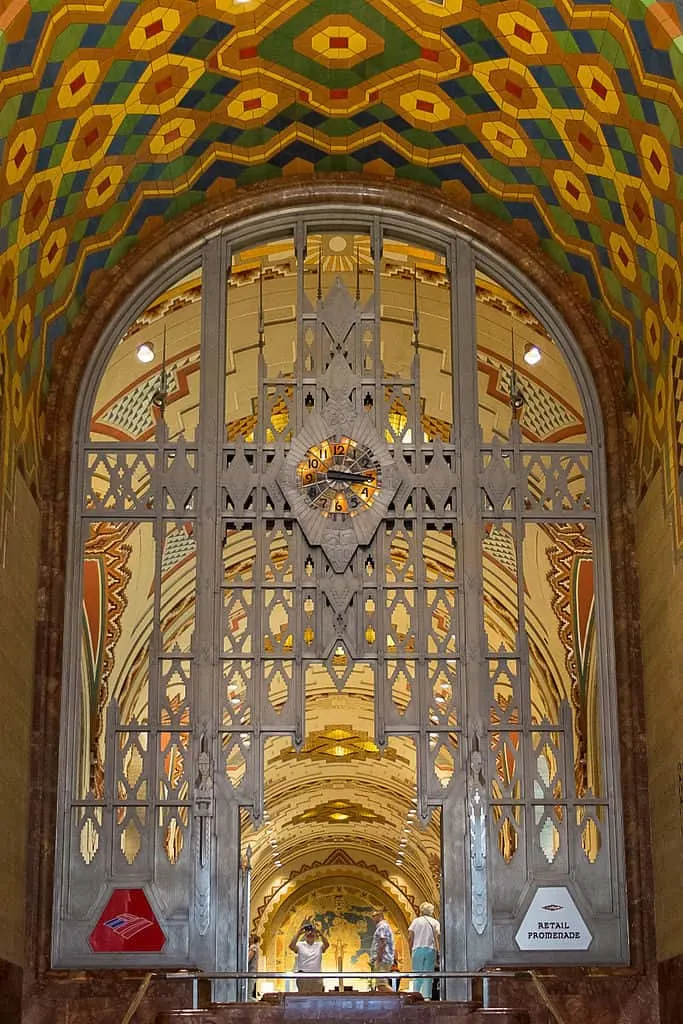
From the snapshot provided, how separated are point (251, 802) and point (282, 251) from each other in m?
5.19

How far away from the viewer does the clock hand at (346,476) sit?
11641mm

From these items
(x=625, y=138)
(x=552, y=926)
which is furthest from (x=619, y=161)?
(x=552, y=926)

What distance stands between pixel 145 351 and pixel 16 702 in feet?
15.5

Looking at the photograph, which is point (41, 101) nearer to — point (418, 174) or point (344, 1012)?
point (418, 174)

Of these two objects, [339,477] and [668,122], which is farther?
[339,477]

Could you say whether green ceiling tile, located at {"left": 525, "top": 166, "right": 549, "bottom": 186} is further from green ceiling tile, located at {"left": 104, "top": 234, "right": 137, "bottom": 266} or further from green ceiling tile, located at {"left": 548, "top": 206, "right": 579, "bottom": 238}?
green ceiling tile, located at {"left": 104, "top": 234, "right": 137, "bottom": 266}

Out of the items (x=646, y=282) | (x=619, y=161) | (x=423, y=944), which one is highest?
(x=619, y=161)

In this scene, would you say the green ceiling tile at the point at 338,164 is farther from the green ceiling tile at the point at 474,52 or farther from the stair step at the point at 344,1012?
the stair step at the point at 344,1012

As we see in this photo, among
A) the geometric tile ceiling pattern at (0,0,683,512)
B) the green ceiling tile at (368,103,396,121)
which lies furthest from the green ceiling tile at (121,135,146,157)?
the green ceiling tile at (368,103,396,121)

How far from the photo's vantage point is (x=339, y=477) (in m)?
11.6

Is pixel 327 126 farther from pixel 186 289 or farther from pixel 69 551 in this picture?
pixel 69 551

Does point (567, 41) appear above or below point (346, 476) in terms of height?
above

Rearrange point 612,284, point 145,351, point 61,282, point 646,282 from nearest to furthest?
1. point 646,282
2. point 61,282
3. point 612,284
4. point 145,351

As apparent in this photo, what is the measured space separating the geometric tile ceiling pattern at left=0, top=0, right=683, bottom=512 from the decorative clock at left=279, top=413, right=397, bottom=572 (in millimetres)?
1951
